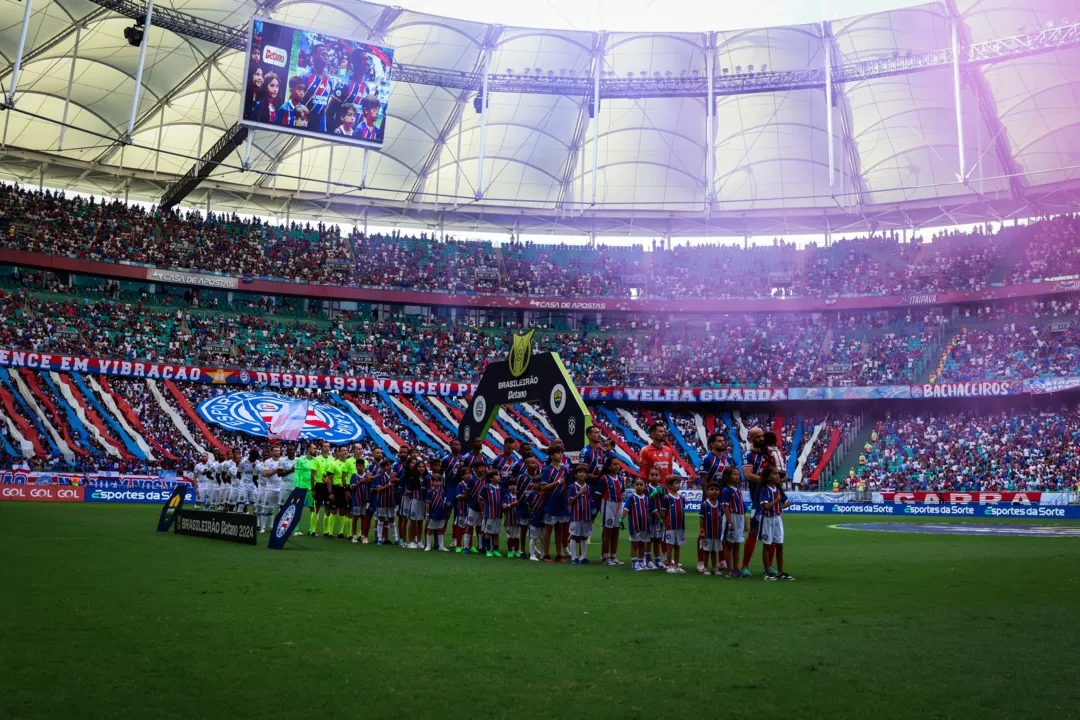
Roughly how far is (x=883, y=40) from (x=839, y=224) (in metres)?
15.8

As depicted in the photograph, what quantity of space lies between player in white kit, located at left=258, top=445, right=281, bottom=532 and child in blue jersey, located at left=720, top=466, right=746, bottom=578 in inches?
467

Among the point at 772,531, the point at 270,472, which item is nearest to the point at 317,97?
the point at 270,472

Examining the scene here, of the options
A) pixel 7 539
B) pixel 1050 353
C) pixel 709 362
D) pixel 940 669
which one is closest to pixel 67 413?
pixel 7 539

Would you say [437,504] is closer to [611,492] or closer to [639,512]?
[611,492]

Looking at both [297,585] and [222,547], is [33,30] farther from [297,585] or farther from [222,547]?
[297,585]

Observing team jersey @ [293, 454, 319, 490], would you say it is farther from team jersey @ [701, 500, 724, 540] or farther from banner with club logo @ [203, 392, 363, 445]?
banner with club logo @ [203, 392, 363, 445]

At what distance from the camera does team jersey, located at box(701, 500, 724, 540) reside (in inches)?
596

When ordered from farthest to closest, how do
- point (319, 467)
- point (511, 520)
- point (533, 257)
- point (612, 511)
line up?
point (533, 257), point (319, 467), point (511, 520), point (612, 511)

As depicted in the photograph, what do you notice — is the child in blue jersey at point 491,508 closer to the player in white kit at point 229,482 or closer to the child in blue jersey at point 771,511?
the child in blue jersey at point 771,511

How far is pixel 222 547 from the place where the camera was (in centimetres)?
1786

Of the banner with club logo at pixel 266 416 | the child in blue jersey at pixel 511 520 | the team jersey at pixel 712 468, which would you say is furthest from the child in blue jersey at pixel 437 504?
the banner with club logo at pixel 266 416

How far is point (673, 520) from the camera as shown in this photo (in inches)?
633

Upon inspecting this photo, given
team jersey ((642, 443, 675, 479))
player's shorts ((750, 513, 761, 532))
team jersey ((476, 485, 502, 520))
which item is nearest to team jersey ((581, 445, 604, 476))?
team jersey ((642, 443, 675, 479))

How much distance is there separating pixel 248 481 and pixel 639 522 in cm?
1281
